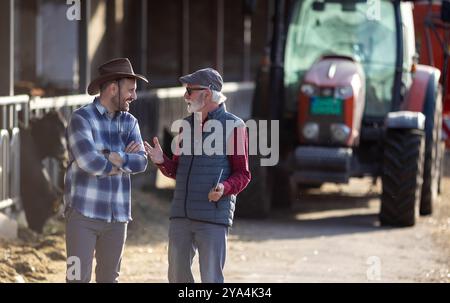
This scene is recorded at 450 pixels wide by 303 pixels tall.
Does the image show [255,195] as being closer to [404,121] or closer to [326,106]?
[326,106]

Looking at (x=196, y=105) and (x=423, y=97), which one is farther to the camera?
(x=423, y=97)

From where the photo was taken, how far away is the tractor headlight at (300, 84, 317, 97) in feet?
46.0

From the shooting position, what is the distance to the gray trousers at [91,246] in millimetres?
7285

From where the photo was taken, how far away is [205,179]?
7.32 metres

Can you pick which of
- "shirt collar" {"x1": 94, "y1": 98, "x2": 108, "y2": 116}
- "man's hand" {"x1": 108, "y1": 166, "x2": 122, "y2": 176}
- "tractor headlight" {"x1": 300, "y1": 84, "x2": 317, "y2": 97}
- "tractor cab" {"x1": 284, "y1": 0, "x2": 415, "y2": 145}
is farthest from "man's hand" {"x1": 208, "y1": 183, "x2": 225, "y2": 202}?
"tractor cab" {"x1": 284, "y1": 0, "x2": 415, "y2": 145}

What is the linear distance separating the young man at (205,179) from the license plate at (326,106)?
21.7ft

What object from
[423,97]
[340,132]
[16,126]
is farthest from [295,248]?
[423,97]

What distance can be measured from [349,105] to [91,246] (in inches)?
274

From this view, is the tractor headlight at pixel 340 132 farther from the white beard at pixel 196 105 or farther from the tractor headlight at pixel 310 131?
the white beard at pixel 196 105

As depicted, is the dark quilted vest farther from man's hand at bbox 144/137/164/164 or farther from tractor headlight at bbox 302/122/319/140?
tractor headlight at bbox 302/122/319/140

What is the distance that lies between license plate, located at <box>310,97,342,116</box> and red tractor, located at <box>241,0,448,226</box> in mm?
10

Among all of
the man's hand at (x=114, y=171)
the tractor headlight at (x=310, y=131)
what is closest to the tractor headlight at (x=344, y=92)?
the tractor headlight at (x=310, y=131)

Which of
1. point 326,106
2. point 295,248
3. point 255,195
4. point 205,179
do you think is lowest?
point 295,248

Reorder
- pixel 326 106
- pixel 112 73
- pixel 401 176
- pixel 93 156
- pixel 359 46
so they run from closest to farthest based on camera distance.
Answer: pixel 93 156
pixel 112 73
pixel 401 176
pixel 326 106
pixel 359 46
